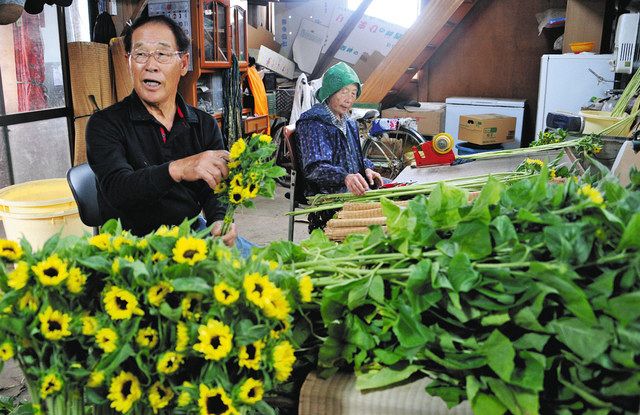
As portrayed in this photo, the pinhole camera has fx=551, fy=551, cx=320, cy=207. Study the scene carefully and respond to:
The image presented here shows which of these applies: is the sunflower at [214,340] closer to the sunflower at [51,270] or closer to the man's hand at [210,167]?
the sunflower at [51,270]

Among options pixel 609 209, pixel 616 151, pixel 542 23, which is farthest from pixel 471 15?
pixel 609 209

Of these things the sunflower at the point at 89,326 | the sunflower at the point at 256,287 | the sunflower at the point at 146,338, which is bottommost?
the sunflower at the point at 146,338

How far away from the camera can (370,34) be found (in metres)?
7.84

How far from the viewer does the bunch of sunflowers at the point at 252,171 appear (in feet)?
4.14

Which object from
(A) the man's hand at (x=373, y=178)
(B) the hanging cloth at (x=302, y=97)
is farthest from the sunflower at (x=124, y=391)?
(B) the hanging cloth at (x=302, y=97)

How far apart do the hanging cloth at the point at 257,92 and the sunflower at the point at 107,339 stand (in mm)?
6096

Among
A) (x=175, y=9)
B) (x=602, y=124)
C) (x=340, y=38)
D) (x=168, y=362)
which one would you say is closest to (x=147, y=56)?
(x=168, y=362)

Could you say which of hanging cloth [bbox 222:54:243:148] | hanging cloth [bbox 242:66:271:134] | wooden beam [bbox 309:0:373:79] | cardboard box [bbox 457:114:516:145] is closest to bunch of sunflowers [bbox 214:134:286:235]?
cardboard box [bbox 457:114:516:145]

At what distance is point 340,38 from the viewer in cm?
799

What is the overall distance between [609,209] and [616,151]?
6.10 feet

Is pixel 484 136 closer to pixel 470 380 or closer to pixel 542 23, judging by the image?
pixel 542 23

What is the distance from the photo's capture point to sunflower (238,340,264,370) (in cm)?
83

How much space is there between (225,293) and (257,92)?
6166mm

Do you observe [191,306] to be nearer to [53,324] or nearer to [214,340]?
[214,340]
